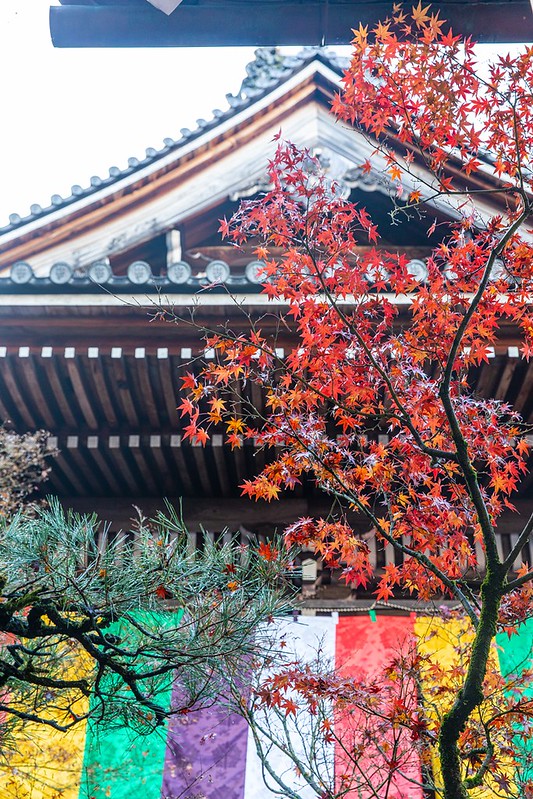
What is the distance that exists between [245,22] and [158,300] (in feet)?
8.84

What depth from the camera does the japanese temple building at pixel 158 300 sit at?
5504 millimetres

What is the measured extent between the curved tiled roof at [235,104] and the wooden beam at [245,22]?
3.80 metres

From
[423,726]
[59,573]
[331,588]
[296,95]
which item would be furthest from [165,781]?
[296,95]

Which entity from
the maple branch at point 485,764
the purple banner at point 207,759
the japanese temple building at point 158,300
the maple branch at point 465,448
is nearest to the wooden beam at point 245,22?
the maple branch at point 465,448

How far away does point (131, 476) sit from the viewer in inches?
253

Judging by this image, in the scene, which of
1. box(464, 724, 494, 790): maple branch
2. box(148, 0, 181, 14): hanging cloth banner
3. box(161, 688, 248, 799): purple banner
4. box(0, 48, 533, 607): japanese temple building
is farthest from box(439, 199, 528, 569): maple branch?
box(161, 688, 248, 799): purple banner

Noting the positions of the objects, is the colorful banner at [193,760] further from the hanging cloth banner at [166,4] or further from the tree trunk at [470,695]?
the hanging cloth banner at [166,4]

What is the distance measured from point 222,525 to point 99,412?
4.56 feet

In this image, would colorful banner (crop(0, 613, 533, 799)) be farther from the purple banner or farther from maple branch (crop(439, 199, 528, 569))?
maple branch (crop(439, 199, 528, 569))

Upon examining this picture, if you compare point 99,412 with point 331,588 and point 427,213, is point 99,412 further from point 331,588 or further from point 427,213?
point 427,213

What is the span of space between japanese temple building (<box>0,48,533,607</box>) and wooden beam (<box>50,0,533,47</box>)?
2.36 metres

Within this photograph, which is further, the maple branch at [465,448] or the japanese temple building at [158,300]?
the japanese temple building at [158,300]

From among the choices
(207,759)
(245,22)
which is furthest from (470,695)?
(207,759)

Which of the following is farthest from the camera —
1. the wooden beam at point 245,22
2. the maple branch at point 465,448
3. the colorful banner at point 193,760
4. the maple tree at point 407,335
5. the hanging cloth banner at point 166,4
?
the colorful banner at point 193,760
